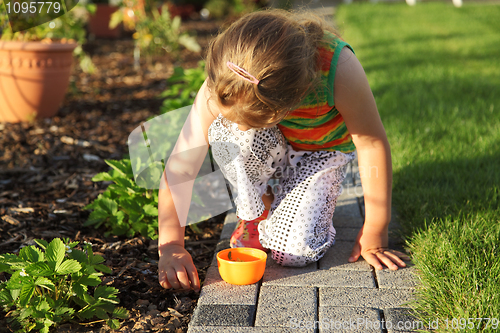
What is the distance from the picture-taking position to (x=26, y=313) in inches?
55.4

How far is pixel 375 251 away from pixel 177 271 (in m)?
0.82

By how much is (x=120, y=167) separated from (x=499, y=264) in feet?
5.43

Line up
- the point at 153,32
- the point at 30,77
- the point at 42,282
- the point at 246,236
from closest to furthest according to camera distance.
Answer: the point at 42,282
the point at 246,236
the point at 30,77
the point at 153,32

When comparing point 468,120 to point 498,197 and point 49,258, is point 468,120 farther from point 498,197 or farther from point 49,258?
point 49,258

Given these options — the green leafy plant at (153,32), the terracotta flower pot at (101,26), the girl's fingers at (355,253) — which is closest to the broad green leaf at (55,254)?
the girl's fingers at (355,253)

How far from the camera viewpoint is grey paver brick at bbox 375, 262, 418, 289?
1.70 meters

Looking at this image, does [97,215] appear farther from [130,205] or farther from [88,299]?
[88,299]

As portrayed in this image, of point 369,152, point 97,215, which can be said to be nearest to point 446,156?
point 369,152

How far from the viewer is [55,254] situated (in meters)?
1.42

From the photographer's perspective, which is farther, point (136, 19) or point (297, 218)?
point (136, 19)

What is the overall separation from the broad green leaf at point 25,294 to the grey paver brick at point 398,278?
1.21 metres

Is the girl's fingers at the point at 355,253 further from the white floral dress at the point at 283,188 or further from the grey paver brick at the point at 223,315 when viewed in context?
the grey paver brick at the point at 223,315

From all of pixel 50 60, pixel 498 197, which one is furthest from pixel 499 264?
pixel 50 60

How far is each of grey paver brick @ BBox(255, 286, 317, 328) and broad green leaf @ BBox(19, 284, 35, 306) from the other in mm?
718
